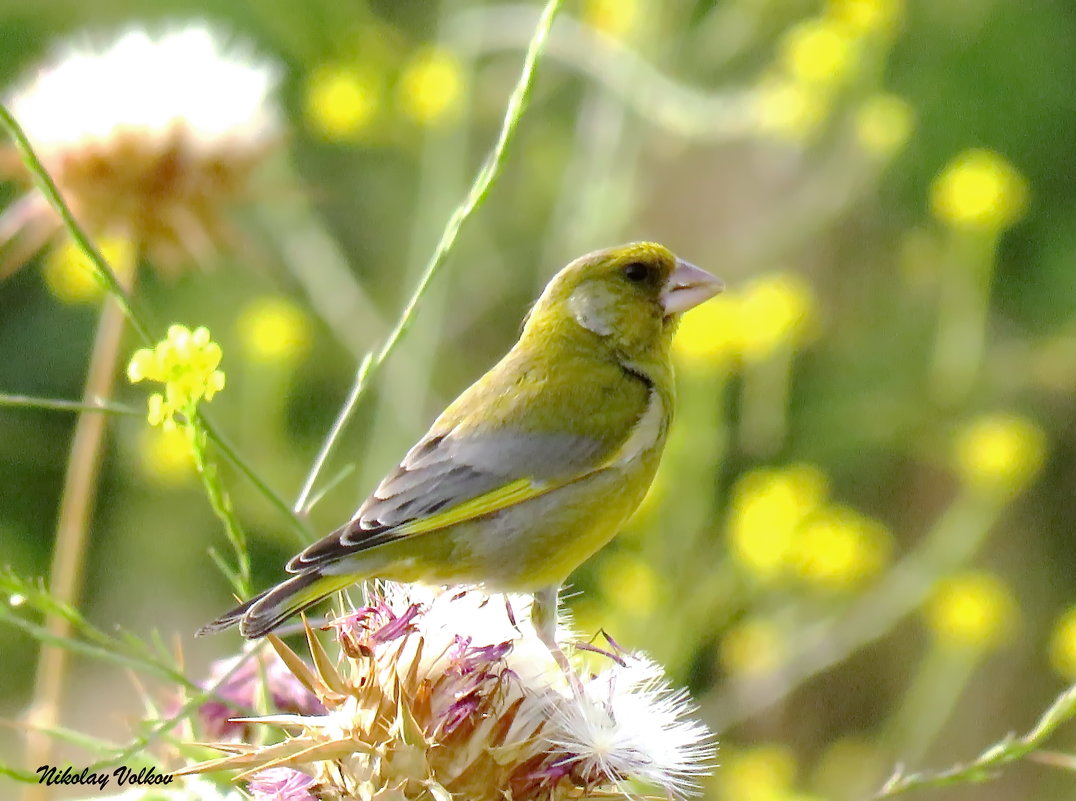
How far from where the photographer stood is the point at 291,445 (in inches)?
165

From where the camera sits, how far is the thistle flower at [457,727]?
4.32 feet

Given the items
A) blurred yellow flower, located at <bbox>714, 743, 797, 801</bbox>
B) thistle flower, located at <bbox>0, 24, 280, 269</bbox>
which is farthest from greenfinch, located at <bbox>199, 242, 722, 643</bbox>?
blurred yellow flower, located at <bbox>714, 743, 797, 801</bbox>

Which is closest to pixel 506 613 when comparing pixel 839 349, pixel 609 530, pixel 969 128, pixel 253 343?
pixel 609 530

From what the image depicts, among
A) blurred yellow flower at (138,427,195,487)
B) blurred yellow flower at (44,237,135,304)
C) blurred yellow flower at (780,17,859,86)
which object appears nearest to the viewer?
blurred yellow flower at (44,237,135,304)

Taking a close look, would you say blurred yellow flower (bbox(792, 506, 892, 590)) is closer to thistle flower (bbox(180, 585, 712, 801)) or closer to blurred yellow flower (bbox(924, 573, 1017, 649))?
blurred yellow flower (bbox(924, 573, 1017, 649))

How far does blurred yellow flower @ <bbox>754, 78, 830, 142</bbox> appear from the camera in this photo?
326cm

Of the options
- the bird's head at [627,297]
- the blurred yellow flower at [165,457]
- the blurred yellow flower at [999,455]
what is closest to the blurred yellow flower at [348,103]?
the blurred yellow flower at [165,457]

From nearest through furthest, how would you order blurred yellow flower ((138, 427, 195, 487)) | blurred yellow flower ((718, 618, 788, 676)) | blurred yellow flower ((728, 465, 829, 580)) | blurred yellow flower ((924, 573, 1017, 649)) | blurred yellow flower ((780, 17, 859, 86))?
1. blurred yellow flower ((728, 465, 829, 580))
2. blurred yellow flower ((718, 618, 788, 676))
3. blurred yellow flower ((780, 17, 859, 86))
4. blurred yellow flower ((924, 573, 1017, 649))
5. blurred yellow flower ((138, 427, 195, 487))

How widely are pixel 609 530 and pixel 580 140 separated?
2.17 meters

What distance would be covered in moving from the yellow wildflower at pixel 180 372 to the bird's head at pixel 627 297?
0.98 metres

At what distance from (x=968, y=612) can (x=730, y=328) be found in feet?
3.04

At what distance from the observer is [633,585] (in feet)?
10.7

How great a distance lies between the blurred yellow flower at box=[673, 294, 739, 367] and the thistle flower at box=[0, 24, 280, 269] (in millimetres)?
1361
